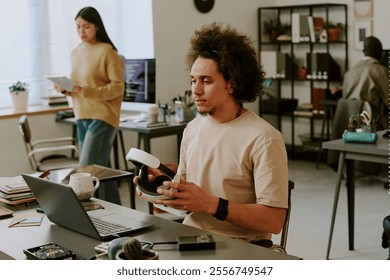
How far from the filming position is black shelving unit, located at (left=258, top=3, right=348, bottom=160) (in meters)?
6.26

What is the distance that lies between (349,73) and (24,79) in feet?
9.50

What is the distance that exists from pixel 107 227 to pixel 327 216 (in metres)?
2.84

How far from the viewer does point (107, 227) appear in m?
1.93

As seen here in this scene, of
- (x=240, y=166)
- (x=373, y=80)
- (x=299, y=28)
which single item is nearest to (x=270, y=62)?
(x=299, y=28)

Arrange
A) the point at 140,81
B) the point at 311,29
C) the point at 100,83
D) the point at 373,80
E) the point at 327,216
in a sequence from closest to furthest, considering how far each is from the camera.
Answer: the point at 100,83, the point at 327,216, the point at 140,81, the point at 373,80, the point at 311,29

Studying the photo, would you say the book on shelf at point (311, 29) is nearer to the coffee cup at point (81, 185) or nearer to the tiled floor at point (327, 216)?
the tiled floor at point (327, 216)

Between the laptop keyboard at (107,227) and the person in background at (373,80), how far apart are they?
3852 mm

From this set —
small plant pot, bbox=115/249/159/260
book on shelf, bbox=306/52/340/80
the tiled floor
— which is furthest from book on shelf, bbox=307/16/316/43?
small plant pot, bbox=115/249/159/260

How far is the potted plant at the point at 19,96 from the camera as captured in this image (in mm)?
5320

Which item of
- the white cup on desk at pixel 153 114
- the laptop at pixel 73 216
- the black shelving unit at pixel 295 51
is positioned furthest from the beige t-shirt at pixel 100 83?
the black shelving unit at pixel 295 51

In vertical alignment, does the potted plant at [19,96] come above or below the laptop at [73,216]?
above

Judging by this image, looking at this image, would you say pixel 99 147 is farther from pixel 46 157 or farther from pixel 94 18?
pixel 46 157
